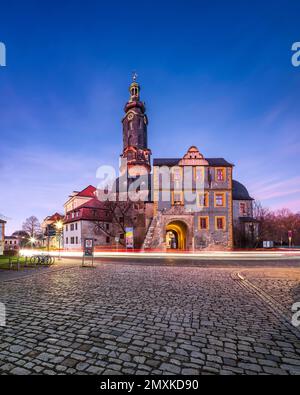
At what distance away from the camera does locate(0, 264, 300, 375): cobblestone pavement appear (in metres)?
3.17

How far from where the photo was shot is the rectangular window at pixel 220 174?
33.3m

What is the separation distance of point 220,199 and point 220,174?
380 centimetres

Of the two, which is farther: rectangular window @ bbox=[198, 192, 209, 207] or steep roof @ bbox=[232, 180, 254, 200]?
steep roof @ bbox=[232, 180, 254, 200]

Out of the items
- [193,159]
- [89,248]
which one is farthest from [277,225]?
[89,248]

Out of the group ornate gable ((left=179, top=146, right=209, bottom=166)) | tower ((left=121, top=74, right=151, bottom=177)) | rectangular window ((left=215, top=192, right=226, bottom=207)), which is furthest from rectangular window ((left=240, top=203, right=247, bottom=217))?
tower ((left=121, top=74, right=151, bottom=177))

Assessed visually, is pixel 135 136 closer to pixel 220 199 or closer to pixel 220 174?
pixel 220 174

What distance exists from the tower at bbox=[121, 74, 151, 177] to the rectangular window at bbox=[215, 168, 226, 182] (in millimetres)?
23968

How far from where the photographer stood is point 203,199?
32.8 m

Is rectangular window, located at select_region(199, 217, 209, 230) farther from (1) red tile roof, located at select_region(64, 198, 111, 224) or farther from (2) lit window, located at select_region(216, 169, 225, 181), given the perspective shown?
(1) red tile roof, located at select_region(64, 198, 111, 224)

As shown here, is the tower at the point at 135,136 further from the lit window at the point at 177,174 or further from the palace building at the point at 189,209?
the lit window at the point at 177,174

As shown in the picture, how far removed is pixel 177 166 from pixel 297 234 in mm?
54305
